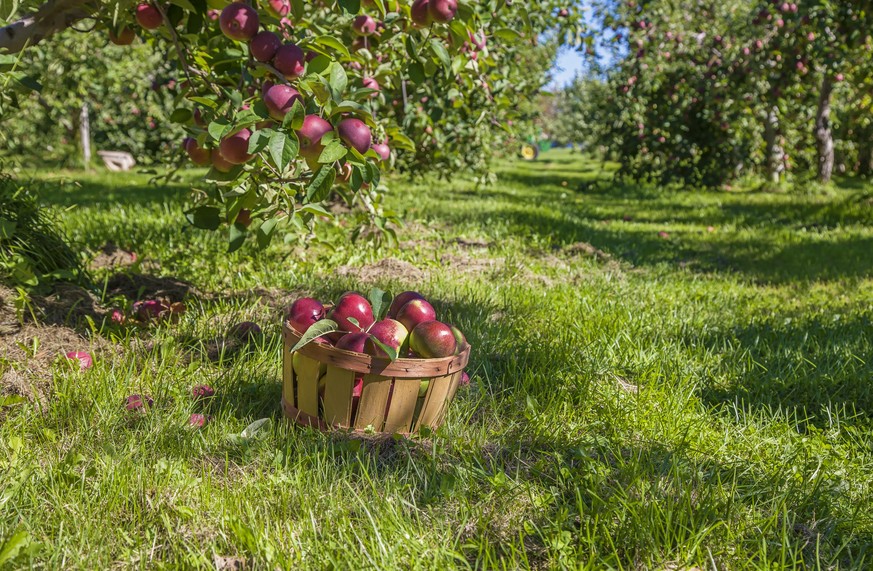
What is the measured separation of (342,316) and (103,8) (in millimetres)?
1476

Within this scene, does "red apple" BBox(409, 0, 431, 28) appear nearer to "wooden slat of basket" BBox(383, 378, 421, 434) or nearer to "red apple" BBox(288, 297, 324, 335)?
"red apple" BBox(288, 297, 324, 335)

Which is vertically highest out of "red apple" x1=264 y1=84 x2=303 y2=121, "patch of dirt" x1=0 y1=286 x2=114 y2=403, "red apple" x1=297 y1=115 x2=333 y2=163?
"red apple" x1=264 y1=84 x2=303 y2=121

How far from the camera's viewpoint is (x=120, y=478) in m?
1.61

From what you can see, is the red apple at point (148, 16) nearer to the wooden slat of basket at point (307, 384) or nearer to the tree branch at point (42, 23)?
the tree branch at point (42, 23)

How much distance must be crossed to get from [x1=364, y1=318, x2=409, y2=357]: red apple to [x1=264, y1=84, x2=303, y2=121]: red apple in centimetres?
62

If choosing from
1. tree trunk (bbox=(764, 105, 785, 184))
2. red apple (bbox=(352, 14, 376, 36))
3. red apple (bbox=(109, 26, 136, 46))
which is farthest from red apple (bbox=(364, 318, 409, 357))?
tree trunk (bbox=(764, 105, 785, 184))

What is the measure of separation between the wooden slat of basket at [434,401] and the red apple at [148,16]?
152 cm

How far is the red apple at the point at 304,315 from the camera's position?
1992mm

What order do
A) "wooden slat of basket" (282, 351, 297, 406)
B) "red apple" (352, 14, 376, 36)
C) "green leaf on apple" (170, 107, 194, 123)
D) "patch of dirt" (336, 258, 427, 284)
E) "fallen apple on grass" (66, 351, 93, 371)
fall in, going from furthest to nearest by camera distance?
1. "patch of dirt" (336, 258, 427, 284)
2. "red apple" (352, 14, 376, 36)
3. "green leaf on apple" (170, 107, 194, 123)
4. "fallen apple on grass" (66, 351, 93, 371)
5. "wooden slat of basket" (282, 351, 297, 406)

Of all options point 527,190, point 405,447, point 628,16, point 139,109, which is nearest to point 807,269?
point 405,447

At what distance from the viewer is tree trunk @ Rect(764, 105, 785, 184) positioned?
10.5 metres

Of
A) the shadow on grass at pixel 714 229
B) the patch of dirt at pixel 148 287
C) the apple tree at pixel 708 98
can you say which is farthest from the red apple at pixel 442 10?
the apple tree at pixel 708 98

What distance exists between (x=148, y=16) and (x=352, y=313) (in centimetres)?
124

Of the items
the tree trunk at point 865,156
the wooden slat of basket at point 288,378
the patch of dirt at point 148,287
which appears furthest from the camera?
the tree trunk at point 865,156
